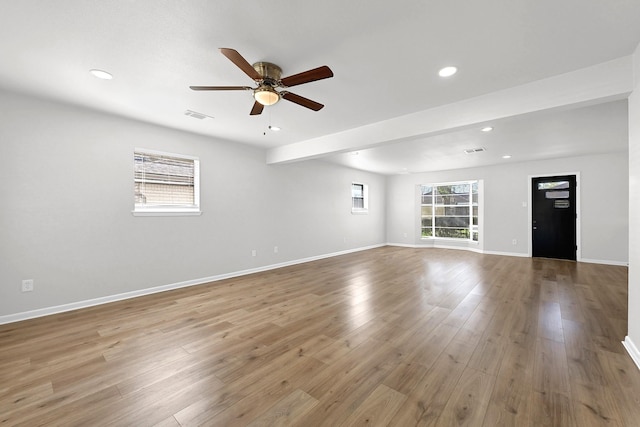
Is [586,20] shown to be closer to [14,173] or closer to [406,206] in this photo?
[14,173]

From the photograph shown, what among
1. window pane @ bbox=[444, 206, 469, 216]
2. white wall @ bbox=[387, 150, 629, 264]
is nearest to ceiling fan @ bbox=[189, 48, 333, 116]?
white wall @ bbox=[387, 150, 629, 264]

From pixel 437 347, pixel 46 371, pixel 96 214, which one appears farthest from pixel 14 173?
pixel 437 347

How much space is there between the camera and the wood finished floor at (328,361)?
156 centimetres

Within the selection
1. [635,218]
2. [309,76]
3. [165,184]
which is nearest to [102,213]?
[165,184]

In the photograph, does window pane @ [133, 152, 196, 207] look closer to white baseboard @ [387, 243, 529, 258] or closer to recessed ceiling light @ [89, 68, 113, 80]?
recessed ceiling light @ [89, 68, 113, 80]

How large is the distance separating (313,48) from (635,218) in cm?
300

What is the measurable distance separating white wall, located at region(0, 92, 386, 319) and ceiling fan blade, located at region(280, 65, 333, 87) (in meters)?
2.93

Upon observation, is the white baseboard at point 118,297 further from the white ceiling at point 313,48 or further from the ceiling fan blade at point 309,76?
the ceiling fan blade at point 309,76

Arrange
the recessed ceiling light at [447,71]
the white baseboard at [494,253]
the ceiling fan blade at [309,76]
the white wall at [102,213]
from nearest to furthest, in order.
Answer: the ceiling fan blade at [309,76], the recessed ceiling light at [447,71], the white wall at [102,213], the white baseboard at [494,253]

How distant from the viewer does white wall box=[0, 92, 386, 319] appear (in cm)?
296

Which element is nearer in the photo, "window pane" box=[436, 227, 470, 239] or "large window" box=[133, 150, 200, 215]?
"large window" box=[133, 150, 200, 215]

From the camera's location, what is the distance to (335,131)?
4293 mm

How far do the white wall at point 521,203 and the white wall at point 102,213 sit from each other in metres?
5.26

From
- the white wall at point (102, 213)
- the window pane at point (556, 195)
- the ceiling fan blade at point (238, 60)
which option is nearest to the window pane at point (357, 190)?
the white wall at point (102, 213)
